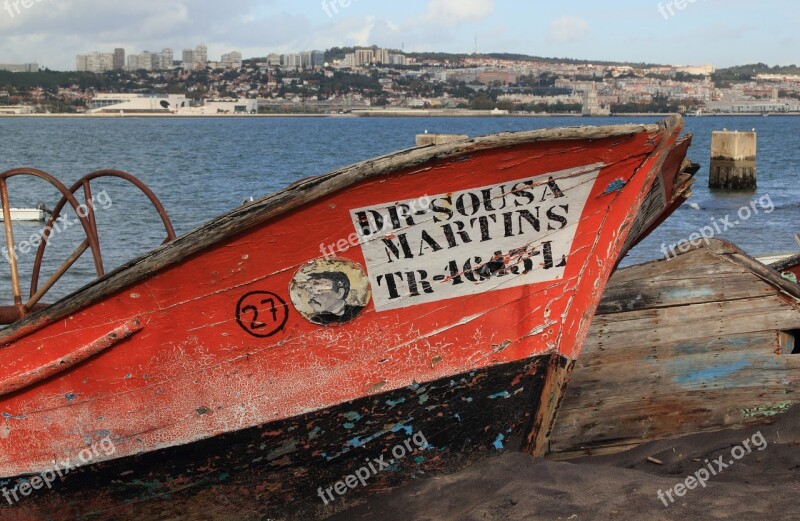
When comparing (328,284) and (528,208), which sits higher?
(528,208)

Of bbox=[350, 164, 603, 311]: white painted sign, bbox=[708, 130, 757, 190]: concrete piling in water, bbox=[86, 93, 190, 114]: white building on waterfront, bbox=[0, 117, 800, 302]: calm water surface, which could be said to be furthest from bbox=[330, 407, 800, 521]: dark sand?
bbox=[86, 93, 190, 114]: white building on waterfront

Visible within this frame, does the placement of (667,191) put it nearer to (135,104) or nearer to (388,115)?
(135,104)

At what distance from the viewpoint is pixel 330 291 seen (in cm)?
438

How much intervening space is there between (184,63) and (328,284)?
7787 inches

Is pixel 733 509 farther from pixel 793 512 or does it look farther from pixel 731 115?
pixel 731 115

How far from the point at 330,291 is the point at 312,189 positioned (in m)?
0.53

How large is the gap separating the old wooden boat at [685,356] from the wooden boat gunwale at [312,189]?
4.46 ft

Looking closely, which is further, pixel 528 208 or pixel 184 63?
pixel 184 63

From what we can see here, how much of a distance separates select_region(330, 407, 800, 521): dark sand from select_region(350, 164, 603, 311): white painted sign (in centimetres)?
97

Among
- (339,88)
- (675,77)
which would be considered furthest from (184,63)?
(675,77)

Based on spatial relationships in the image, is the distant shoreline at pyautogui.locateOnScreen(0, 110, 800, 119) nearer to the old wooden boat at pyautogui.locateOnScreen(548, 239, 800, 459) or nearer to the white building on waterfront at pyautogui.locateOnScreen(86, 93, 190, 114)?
the white building on waterfront at pyautogui.locateOnScreen(86, 93, 190, 114)

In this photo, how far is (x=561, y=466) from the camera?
4707 mm

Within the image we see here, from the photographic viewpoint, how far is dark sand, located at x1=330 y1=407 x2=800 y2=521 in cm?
408

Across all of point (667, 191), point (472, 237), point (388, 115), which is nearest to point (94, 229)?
point (472, 237)
